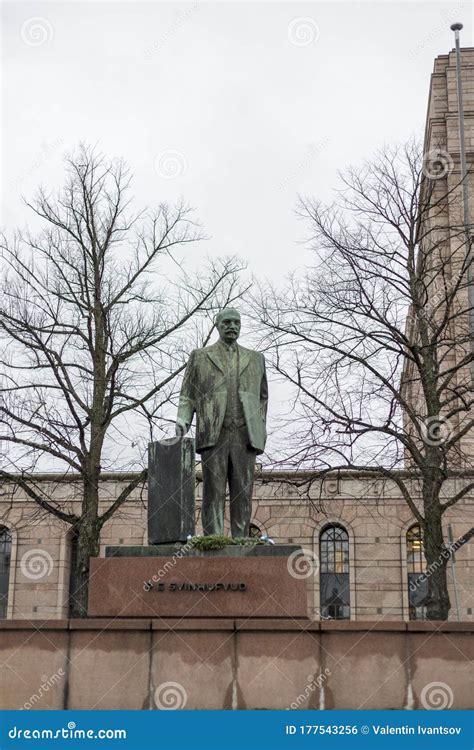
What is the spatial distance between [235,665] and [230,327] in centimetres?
459

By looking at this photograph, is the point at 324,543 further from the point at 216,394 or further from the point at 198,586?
the point at 198,586

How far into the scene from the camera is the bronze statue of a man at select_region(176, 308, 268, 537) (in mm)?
12359

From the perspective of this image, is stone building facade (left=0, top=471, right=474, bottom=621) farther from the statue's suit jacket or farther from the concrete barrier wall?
the concrete barrier wall

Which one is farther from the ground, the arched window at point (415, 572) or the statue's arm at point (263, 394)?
the statue's arm at point (263, 394)

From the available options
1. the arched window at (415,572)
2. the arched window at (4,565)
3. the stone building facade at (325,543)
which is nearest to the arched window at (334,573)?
the stone building facade at (325,543)

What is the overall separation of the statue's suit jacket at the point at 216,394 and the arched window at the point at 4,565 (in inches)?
919

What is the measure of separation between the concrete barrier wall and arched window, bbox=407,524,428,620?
2156 cm

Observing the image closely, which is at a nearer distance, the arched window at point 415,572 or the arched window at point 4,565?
the arched window at point 415,572

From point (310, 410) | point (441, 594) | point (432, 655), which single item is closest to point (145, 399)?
point (310, 410)

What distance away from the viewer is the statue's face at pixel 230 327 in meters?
13.0

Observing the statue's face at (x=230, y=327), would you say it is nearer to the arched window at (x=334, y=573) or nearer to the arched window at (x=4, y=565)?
the arched window at (x=334, y=573)

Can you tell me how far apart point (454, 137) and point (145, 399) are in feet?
62.7

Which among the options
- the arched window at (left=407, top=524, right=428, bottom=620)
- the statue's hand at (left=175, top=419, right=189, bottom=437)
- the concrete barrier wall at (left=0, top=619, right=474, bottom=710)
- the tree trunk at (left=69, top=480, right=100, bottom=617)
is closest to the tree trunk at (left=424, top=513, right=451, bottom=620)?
the tree trunk at (left=69, top=480, right=100, bottom=617)

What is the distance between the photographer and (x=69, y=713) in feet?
33.4
